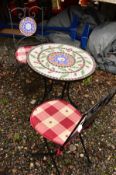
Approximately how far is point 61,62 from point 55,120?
42.3 inches

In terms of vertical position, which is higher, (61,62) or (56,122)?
(61,62)

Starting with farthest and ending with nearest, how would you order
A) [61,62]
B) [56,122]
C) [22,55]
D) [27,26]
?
[27,26] → [22,55] → [61,62] → [56,122]

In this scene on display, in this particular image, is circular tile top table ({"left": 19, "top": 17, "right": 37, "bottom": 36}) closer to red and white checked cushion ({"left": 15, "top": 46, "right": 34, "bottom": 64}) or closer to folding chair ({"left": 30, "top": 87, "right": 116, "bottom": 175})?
red and white checked cushion ({"left": 15, "top": 46, "right": 34, "bottom": 64})

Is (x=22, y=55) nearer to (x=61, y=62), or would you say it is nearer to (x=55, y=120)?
(x=61, y=62)

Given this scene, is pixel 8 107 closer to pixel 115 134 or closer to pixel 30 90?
pixel 30 90

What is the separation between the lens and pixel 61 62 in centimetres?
404

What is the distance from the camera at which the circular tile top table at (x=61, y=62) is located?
3.76m

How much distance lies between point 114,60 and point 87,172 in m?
2.80

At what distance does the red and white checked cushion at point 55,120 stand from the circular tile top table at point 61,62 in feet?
1.45

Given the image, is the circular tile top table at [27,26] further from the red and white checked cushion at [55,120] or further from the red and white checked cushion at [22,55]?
the red and white checked cushion at [55,120]

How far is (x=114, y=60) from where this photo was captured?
5617 millimetres

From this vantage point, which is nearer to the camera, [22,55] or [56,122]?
[56,122]

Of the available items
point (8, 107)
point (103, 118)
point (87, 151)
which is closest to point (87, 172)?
point (87, 151)

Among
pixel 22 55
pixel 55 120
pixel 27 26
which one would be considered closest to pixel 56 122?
pixel 55 120
